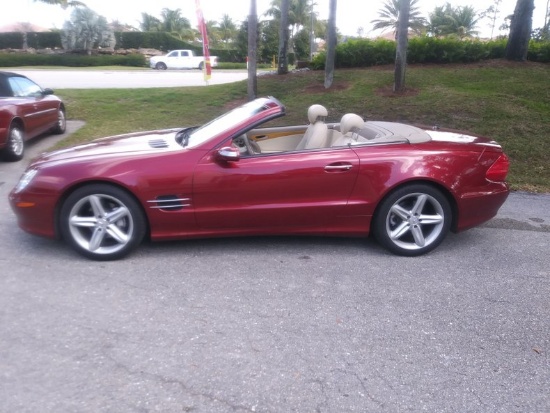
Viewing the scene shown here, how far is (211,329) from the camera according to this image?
3.49 m

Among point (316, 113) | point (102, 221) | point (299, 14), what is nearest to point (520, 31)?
point (316, 113)

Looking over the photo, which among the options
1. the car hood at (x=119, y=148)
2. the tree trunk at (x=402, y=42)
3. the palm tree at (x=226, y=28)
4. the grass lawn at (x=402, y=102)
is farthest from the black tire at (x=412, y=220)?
the palm tree at (x=226, y=28)

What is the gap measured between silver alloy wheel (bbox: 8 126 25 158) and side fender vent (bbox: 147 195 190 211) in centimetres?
481

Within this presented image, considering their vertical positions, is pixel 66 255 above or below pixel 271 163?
below

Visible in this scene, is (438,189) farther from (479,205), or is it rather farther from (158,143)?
(158,143)

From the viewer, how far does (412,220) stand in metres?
4.82

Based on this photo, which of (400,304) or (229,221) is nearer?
(400,304)

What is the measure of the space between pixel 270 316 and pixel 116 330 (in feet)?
3.30

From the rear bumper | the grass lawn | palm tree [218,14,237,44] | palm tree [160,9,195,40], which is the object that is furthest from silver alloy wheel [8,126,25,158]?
palm tree [218,14,237,44]

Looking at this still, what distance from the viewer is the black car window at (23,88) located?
9008 millimetres

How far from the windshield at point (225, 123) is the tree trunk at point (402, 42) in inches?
294

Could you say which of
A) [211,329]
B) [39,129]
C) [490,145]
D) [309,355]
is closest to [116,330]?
[211,329]

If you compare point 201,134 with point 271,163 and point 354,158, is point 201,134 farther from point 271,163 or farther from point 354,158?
point 354,158

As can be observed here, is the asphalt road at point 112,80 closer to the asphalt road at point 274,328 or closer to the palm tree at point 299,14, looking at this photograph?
the asphalt road at point 274,328
